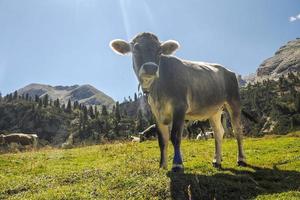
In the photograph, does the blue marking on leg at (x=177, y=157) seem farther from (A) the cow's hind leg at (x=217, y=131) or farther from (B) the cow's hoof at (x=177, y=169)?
(A) the cow's hind leg at (x=217, y=131)

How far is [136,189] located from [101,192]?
0.87m

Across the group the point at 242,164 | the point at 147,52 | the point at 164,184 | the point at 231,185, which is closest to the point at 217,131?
the point at 242,164

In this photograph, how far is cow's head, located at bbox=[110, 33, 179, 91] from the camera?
10.6 metres

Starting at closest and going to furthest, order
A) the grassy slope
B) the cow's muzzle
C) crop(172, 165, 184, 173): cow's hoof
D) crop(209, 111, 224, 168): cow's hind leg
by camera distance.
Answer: the grassy slope < the cow's muzzle < crop(172, 165, 184, 173): cow's hoof < crop(209, 111, 224, 168): cow's hind leg

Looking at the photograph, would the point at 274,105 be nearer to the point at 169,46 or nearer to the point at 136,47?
the point at 169,46

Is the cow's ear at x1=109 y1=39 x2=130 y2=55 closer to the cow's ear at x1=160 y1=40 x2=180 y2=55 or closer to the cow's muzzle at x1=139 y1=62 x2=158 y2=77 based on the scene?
the cow's ear at x1=160 y1=40 x2=180 y2=55

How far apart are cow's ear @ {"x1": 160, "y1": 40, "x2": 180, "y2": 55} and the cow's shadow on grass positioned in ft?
13.9

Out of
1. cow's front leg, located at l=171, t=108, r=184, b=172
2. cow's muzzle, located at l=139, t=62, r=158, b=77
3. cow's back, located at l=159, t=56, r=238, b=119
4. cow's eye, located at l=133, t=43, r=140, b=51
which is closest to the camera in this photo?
cow's muzzle, located at l=139, t=62, r=158, b=77

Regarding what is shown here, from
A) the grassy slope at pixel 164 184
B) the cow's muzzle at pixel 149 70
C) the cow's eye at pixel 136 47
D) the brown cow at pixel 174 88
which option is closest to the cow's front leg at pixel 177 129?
the brown cow at pixel 174 88

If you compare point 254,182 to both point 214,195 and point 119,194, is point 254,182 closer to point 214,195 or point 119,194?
point 214,195

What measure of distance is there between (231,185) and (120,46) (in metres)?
6.10

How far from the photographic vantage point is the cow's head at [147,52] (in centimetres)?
1062

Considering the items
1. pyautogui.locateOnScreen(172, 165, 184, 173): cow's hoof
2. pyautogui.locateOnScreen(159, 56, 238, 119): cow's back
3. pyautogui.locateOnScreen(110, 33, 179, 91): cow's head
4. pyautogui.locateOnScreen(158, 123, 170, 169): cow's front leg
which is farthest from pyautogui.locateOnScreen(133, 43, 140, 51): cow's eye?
pyautogui.locateOnScreen(172, 165, 184, 173): cow's hoof

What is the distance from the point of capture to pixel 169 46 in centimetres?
1270
